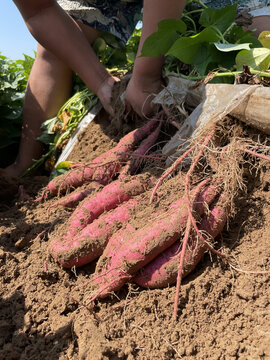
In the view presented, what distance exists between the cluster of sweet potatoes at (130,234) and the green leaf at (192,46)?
0.46 m

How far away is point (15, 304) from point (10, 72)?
2.47m

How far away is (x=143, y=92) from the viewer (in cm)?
193

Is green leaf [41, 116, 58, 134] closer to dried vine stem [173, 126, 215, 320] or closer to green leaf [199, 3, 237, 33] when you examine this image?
green leaf [199, 3, 237, 33]

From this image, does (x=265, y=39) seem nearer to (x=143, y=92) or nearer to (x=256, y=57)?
(x=256, y=57)

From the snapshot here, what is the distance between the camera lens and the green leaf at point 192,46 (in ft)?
5.18

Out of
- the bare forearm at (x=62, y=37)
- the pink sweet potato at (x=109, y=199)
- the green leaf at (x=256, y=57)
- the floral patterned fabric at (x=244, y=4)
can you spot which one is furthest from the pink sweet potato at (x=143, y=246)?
the floral patterned fabric at (x=244, y=4)

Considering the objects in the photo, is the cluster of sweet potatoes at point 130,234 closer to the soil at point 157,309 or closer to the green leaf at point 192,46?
the soil at point 157,309

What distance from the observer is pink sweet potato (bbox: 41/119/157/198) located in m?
1.80

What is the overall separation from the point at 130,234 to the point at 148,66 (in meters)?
0.95

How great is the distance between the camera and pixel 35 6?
234cm

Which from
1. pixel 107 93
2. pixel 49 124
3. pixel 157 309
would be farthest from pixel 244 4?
pixel 157 309

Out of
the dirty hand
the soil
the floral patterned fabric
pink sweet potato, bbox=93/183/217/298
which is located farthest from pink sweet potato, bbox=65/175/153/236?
the floral patterned fabric

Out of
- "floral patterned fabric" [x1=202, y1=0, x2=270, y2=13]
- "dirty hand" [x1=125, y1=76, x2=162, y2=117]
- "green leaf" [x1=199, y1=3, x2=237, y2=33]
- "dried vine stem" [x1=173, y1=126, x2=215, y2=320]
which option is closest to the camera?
"dried vine stem" [x1=173, y1=126, x2=215, y2=320]

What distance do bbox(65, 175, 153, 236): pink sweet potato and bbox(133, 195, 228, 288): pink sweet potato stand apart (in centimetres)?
35
